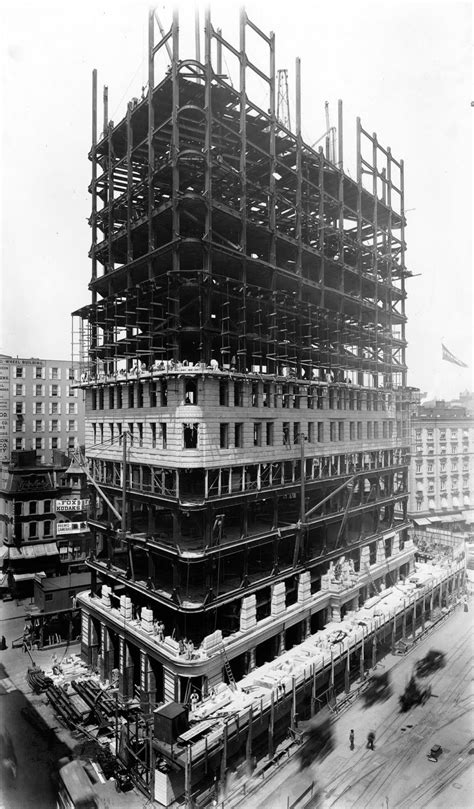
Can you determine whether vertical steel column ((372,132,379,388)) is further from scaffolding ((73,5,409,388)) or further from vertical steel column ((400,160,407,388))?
vertical steel column ((400,160,407,388))

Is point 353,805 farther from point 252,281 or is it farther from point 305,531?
point 252,281

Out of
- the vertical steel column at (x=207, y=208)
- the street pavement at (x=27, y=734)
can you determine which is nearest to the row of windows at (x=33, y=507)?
the street pavement at (x=27, y=734)

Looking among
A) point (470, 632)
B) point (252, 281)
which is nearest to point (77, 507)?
point (252, 281)

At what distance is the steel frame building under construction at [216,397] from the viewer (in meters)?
44.5

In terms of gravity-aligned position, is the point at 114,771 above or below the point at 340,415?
below

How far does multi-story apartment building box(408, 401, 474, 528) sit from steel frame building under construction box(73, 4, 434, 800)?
29925mm

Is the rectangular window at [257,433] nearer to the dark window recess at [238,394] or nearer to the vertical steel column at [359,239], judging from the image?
the dark window recess at [238,394]

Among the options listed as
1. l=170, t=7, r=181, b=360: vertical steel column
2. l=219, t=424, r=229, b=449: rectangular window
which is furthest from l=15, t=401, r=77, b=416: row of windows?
l=219, t=424, r=229, b=449: rectangular window

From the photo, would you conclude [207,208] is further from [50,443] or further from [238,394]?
[50,443]

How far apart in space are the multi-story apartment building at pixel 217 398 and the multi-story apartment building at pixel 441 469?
29792 mm

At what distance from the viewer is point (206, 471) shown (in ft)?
144

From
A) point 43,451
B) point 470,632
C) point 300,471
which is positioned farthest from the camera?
point 43,451

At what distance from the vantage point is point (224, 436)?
153ft

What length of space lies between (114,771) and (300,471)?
Result: 101ft
